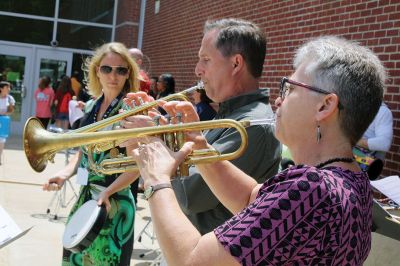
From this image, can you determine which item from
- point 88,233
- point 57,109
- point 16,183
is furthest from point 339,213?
point 57,109

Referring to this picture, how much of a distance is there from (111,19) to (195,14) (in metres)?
6.51

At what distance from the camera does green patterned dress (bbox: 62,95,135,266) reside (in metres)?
3.27

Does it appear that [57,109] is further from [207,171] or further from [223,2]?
[207,171]

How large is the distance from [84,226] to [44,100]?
1169 centimetres

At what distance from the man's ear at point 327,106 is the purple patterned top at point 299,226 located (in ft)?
0.70

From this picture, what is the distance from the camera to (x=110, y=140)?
207cm

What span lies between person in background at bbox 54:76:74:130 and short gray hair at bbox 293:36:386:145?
12.4 metres

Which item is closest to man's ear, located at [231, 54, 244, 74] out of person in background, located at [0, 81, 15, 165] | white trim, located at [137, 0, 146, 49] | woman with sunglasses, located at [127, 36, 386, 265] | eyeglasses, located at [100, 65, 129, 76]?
woman with sunglasses, located at [127, 36, 386, 265]

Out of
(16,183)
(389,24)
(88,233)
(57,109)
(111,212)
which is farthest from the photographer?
(57,109)

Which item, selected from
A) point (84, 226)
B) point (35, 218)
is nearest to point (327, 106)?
point (84, 226)

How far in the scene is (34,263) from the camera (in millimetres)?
5246

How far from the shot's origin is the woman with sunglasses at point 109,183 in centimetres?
327

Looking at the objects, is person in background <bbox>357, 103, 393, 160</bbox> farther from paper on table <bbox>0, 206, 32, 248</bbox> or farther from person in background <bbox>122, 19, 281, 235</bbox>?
paper on table <bbox>0, 206, 32, 248</bbox>

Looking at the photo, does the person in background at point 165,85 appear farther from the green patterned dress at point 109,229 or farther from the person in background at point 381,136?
the green patterned dress at point 109,229
